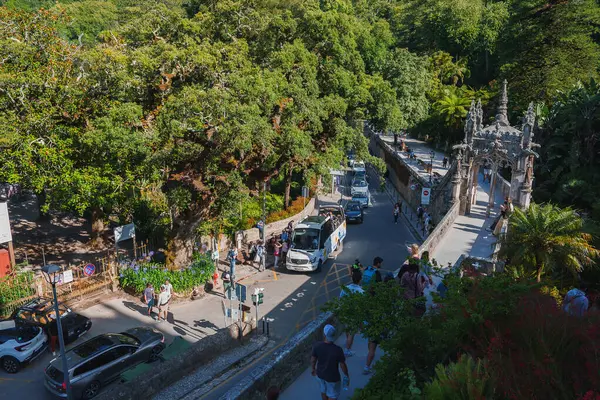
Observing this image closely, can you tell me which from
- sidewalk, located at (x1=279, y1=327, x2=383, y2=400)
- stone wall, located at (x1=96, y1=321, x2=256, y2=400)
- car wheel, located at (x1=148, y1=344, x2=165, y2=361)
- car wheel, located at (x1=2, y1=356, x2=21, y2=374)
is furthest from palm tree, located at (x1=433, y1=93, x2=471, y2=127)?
car wheel, located at (x1=2, y1=356, x2=21, y2=374)

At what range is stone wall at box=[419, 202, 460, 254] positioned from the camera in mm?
17973

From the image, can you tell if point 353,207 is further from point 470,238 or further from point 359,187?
point 470,238

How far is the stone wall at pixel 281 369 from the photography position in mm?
8570

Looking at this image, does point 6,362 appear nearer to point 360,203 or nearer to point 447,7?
point 360,203

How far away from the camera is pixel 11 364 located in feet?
47.5

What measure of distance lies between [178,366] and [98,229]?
1440cm

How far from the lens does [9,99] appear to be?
18.5 m

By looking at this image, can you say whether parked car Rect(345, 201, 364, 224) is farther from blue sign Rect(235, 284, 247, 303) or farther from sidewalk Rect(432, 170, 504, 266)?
blue sign Rect(235, 284, 247, 303)

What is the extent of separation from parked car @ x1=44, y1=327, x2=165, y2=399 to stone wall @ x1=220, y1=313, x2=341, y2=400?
20.5ft

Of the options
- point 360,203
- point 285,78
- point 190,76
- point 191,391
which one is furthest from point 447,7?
point 191,391

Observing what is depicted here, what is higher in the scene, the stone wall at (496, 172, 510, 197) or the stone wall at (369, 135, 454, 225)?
the stone wall at (496, 172, 510, 197)

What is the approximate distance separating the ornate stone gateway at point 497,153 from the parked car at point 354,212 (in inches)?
323

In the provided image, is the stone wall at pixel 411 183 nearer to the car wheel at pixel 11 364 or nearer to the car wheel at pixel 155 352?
the car wheel at pixel 155 352

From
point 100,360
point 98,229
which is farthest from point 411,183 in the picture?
point 100,360
